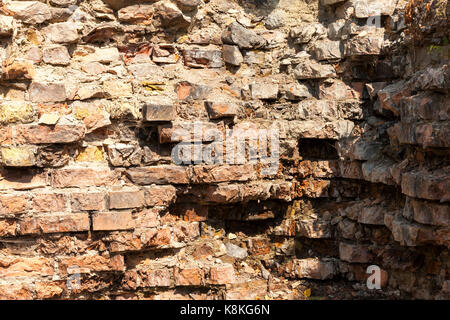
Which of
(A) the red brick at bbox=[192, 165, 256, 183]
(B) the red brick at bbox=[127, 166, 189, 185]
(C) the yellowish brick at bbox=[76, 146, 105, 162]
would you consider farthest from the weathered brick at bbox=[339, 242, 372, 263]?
(C) the yellowish brick at bbox=[76, 146, 105, 162]

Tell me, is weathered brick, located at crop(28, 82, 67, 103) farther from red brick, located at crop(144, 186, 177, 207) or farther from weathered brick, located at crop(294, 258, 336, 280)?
weathered brick, located at crop(294, 258, 336, 280)

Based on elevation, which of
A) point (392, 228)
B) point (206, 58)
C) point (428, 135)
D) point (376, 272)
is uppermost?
point (206, 58)

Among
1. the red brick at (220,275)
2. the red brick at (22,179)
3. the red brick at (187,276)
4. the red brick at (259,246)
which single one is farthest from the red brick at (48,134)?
the red brick at (259,246)

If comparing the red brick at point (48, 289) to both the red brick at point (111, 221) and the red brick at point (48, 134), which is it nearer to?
the red brick at point (111, 221)

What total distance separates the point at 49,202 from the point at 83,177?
211 millimetres

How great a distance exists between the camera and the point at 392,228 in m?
2.97

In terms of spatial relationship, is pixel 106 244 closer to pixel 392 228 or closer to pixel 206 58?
pixel 206 58

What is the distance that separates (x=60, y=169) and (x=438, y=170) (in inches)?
73.0

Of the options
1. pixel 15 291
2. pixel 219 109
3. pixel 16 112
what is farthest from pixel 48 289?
pixel 219 109

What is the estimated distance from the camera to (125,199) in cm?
300

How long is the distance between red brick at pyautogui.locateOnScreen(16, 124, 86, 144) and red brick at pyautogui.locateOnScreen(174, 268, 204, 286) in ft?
2.95

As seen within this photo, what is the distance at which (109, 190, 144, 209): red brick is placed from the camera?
2980 mm

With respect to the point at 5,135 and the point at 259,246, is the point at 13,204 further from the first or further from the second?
the point at 259,246

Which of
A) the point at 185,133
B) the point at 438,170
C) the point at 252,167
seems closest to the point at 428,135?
the point at 438,170
